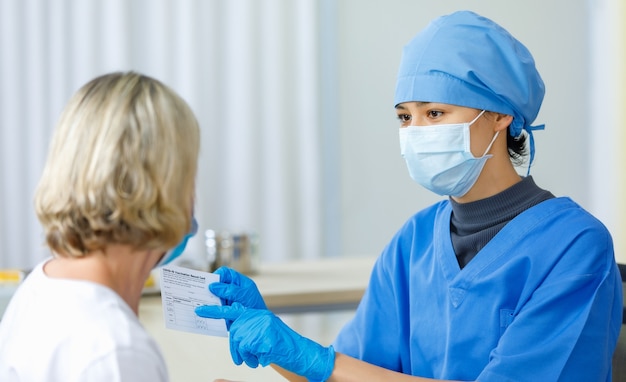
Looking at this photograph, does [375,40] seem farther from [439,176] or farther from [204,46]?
[439,176]

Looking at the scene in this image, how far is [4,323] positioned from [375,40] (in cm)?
333

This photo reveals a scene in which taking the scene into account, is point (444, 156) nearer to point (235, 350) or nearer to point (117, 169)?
point (235, 350)

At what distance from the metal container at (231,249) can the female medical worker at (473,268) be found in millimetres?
1076

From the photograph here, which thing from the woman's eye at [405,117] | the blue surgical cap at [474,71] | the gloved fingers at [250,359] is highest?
the blue surgical cap at [474,71]

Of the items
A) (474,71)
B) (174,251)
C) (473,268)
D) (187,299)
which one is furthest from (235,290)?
(474,71)

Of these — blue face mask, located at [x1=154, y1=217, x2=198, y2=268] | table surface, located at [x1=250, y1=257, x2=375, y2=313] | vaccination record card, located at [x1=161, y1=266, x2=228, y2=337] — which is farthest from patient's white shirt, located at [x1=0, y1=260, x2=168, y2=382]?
table surface, located at [x1=250, y1=257, x2=375, y2=313]

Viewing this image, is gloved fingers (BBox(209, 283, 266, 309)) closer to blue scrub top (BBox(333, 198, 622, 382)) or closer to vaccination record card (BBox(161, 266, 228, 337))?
→ vaccination record card (BBox(161, 266, 228, 337))

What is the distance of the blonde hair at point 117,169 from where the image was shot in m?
1.03

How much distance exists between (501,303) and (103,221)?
29.9 inches

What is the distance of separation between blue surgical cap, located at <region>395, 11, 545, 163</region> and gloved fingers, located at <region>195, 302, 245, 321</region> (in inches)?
20.6

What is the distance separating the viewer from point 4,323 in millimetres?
1129

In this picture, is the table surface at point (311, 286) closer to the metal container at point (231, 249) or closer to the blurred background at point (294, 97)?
the metal container at point (231, 249)

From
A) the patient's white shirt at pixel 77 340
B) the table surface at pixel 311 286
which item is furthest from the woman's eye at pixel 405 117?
the table surface at pixel 311 286

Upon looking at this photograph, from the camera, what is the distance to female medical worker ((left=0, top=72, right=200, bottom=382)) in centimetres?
99
